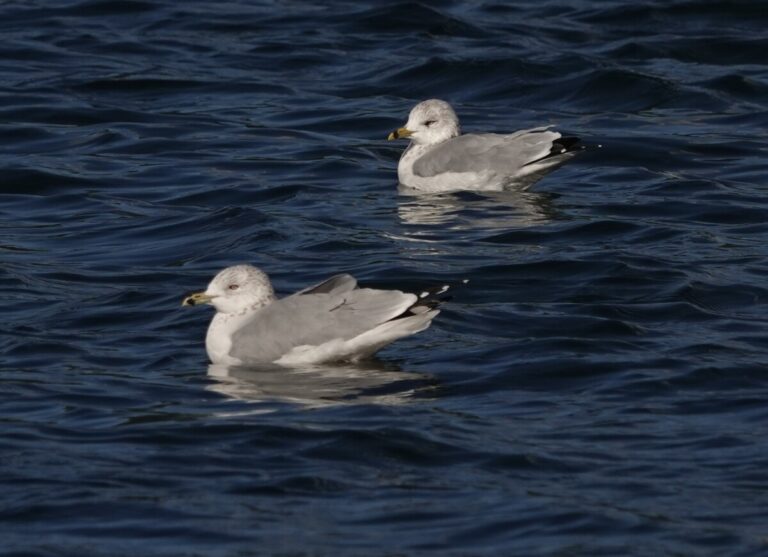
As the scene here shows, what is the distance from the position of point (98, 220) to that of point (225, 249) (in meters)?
1.80

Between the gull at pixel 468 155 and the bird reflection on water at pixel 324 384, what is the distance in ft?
16.8

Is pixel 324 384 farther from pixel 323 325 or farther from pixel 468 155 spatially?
pixel 468 155

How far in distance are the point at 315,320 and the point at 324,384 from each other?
1.26ft

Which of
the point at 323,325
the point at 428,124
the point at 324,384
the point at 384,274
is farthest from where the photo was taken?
the point at 428,124

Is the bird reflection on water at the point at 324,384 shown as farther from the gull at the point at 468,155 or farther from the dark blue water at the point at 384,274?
the gull at the point at 468,155

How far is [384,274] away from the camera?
14.0m

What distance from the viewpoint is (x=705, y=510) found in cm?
877

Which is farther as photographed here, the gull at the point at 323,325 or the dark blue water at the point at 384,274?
the gull at the point at 323,325

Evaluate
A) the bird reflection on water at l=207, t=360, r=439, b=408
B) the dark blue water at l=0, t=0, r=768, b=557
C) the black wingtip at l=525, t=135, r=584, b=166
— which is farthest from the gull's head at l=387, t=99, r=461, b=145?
the bird reflection on water at l=207, t=360, r=439, b=408

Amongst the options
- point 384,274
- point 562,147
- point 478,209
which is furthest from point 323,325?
point 562,147

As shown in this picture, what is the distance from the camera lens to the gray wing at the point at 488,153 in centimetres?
1633

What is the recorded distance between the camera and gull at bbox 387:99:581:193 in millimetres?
16328

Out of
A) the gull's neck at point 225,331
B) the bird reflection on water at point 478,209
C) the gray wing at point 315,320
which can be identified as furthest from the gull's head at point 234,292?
the bird reflection on water at point 478,209

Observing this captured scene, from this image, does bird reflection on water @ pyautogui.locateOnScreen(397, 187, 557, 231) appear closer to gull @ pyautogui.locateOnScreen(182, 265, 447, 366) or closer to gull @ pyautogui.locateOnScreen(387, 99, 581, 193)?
gull @ pyautogui.locateOnScreen(387, 99, 581, 193)
